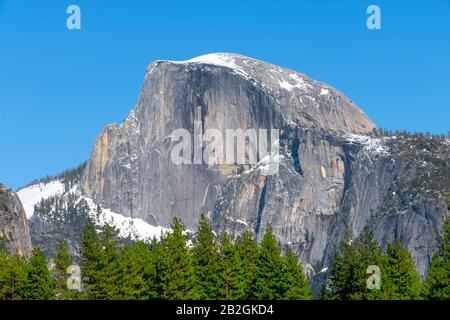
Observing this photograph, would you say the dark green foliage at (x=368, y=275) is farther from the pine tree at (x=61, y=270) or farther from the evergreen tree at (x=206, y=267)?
the pine tree at (x=61, y=270)

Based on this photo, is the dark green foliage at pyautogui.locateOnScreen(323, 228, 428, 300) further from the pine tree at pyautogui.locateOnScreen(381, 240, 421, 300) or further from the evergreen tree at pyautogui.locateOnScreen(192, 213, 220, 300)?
the evergreen tree at pyautogui.locateOnScreen(192, 213, 220, 300)

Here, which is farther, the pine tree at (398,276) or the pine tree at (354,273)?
the pine tree at (398,276)

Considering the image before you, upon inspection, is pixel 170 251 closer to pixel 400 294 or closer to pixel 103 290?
pixel 103 290

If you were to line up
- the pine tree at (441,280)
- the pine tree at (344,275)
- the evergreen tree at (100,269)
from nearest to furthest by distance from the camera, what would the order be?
the pine tree at (441,280) → the pine tree at (344,275) → the evergreen tree at (100,269)

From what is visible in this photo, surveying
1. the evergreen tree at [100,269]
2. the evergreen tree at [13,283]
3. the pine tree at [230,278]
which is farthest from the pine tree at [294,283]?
the evergreen tree at [13,283]

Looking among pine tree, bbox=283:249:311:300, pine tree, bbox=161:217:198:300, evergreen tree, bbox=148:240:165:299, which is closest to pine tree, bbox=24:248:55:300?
evergreen tree, bbox=148:240:165:299
